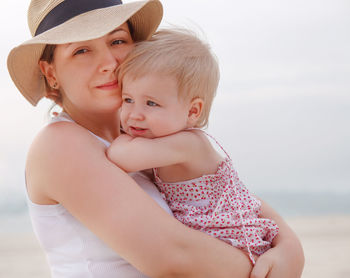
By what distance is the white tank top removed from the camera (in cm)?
169

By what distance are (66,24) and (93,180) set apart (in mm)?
567

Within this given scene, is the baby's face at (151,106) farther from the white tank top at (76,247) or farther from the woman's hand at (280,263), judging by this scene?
the woman's hand at (280,263)

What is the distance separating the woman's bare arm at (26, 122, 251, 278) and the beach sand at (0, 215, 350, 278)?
4.36 meters

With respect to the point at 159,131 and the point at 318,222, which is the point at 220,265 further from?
the point at 318,222

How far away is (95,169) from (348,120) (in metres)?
11.5

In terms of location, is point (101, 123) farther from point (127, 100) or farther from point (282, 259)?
point (282, 259)

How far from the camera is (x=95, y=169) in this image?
1.57m

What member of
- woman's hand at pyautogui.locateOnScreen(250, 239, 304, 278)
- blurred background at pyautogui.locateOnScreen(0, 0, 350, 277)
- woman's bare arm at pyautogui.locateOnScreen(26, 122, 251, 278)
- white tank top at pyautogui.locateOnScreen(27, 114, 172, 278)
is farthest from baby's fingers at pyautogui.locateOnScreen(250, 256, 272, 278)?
blurred background at pyautogui.locateOnScreen(0, 0, 350, 277)

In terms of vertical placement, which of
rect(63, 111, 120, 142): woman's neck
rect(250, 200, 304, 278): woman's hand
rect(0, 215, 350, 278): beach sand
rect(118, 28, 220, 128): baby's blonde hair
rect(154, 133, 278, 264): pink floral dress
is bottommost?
rect(0, 215, 350, 278): beach sand

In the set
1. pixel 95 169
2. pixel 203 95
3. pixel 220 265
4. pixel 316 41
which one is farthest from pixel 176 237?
pixel 316 41

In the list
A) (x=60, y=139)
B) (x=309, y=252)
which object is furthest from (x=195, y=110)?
(x=309, y=252)

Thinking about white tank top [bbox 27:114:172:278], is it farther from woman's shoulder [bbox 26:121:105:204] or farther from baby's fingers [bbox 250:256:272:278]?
baby's fingers [bbox 250:256:272:278]

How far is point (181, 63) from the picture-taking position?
1.86m

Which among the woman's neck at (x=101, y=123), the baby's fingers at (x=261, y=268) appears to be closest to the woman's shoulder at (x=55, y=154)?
the woman's neck at (x=101, y=123)
